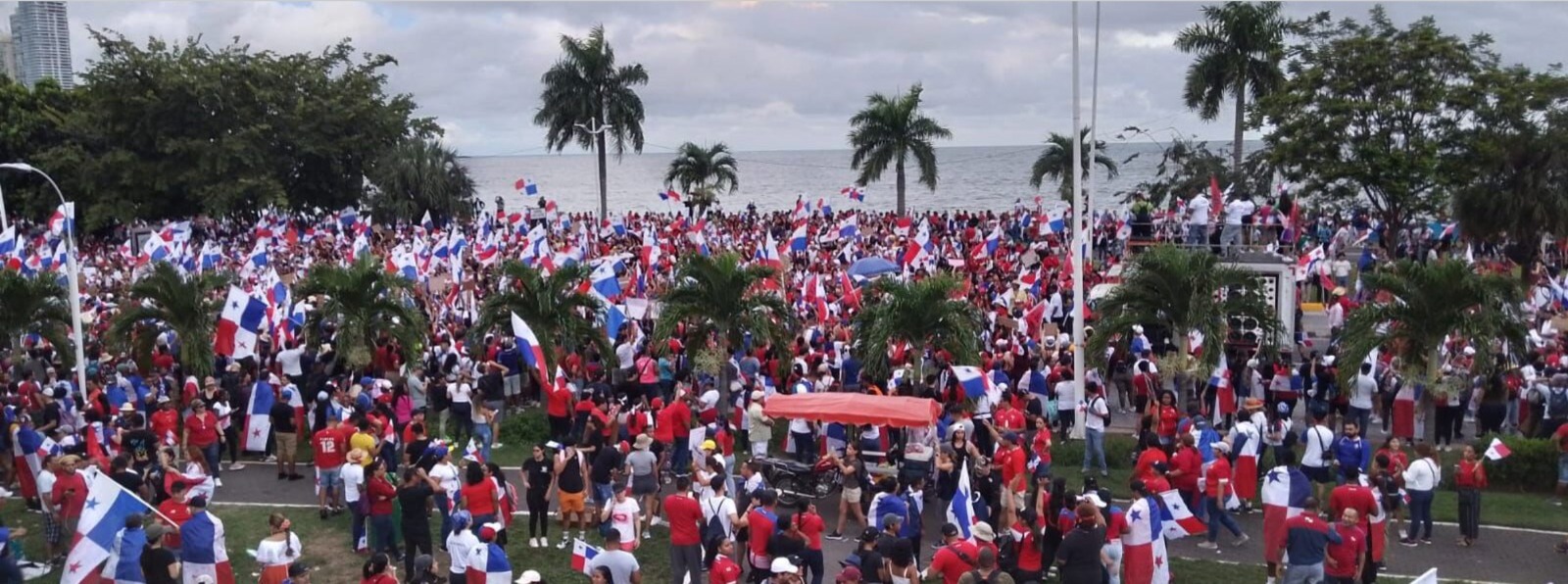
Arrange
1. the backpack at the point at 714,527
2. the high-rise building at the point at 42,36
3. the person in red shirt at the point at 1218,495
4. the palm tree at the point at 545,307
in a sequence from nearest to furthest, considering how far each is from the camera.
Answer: the backpack at the point at 714,527 → the person in red shirt at the point at 1218,495 → the palm tree at the point at 545,307 → the high-rise building at the point at 42,36

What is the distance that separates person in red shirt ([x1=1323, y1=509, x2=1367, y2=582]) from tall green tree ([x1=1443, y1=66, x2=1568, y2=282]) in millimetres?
20926

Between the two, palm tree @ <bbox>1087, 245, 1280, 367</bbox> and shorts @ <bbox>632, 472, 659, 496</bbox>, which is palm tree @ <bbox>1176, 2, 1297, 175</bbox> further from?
shorts @ <bbox>632, 472, 659, 496</bbox>

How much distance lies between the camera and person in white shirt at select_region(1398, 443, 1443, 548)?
1309 cm

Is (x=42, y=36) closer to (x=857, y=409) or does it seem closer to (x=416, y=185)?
(x=416, y=185)

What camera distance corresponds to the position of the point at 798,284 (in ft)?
94.4

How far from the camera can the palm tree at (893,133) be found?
46.1 m

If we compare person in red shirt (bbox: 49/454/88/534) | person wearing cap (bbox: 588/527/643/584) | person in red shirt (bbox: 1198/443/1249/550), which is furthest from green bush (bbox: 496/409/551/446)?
Result: person in red shirt (bbox: 1198/443/1249/550)

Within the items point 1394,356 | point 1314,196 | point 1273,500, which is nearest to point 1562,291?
point 1394,356

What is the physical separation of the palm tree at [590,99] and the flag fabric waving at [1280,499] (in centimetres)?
3677

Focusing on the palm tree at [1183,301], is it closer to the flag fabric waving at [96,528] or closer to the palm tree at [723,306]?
the palm tree at [723,306]

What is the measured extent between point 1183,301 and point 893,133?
94.2 feet

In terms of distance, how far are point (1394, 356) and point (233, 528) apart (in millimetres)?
15403

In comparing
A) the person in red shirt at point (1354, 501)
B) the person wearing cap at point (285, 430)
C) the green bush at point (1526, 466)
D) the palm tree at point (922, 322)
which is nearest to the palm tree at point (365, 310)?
the person wearing cap at point (285, 430)

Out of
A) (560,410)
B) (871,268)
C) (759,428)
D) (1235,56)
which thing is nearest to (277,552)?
(759,428)
